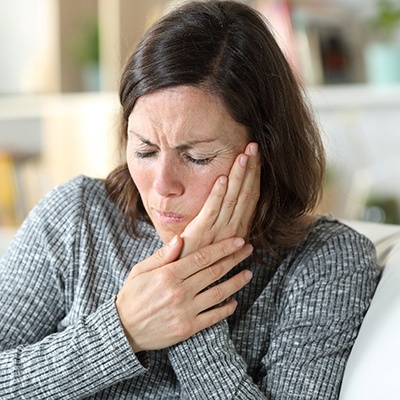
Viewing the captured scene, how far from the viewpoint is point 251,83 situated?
141 centimetres

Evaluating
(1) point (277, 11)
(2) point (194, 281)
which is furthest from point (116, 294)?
(1) point (277, 11)

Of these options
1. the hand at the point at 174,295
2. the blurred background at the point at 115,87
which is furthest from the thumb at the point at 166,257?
the blurred background at the point at 115,87

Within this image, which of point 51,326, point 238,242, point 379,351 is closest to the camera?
point 379,351

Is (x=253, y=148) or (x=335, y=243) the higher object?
(x=253, y=148)

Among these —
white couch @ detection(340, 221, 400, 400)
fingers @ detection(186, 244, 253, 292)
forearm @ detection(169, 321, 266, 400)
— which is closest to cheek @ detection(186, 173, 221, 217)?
fingers @ detection(186, 244, 253, 292)

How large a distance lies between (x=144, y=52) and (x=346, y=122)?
172 cm

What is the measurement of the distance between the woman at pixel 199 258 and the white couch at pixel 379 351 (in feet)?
0.11

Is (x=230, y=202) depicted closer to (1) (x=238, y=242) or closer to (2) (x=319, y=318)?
(1) (x=238, y=242)

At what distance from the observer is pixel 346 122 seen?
3.03 meters

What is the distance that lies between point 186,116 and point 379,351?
1.58 ft

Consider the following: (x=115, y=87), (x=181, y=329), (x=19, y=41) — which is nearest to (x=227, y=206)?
(x=181, y=329)

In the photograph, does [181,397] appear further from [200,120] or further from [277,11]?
[277,11]

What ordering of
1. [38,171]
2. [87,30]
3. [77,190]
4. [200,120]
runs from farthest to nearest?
[38,171] < [87,30] < [77,190] < [200,120]

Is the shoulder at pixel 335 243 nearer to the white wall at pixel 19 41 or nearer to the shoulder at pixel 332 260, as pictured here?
the shoulder at pixel 332 260
